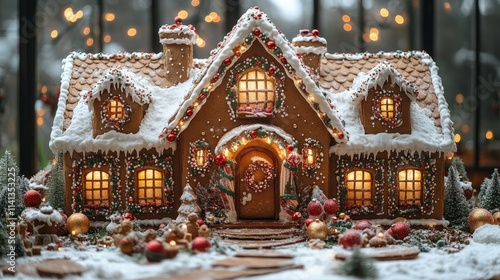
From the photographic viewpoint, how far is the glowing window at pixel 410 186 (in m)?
15.0

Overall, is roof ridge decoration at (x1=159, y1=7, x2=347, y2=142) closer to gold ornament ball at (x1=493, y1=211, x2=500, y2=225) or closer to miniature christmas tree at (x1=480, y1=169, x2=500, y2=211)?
gold ornament ball at (x1=493, y1=211, x2=500, y2=225)

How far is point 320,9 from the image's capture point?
63.2 ft

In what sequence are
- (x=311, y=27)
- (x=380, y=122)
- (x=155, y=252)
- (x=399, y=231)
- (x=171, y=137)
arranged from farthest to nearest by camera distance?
1. (x=311, y=27)
2. (x=380, y=122)
3. (x=171, y=137)
4. (x=399, y=231)
5. (x=155, y=252)

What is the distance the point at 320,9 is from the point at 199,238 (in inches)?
353

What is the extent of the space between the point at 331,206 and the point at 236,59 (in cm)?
348

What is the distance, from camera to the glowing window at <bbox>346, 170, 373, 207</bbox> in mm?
14984

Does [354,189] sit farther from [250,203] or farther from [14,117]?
[14,117]

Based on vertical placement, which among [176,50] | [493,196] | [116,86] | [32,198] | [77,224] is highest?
[176,50]

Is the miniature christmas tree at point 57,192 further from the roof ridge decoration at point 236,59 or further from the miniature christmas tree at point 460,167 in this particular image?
the miniature christmas tree at point 460,167

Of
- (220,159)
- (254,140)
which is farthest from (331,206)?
(220,159)

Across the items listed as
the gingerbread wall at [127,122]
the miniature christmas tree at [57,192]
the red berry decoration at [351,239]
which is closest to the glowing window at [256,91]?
the gingerbread wall at [127,122]

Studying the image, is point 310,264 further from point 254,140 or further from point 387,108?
point 387,108

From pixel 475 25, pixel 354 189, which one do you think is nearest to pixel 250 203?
pixel 354 189

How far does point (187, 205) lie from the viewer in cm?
1419
